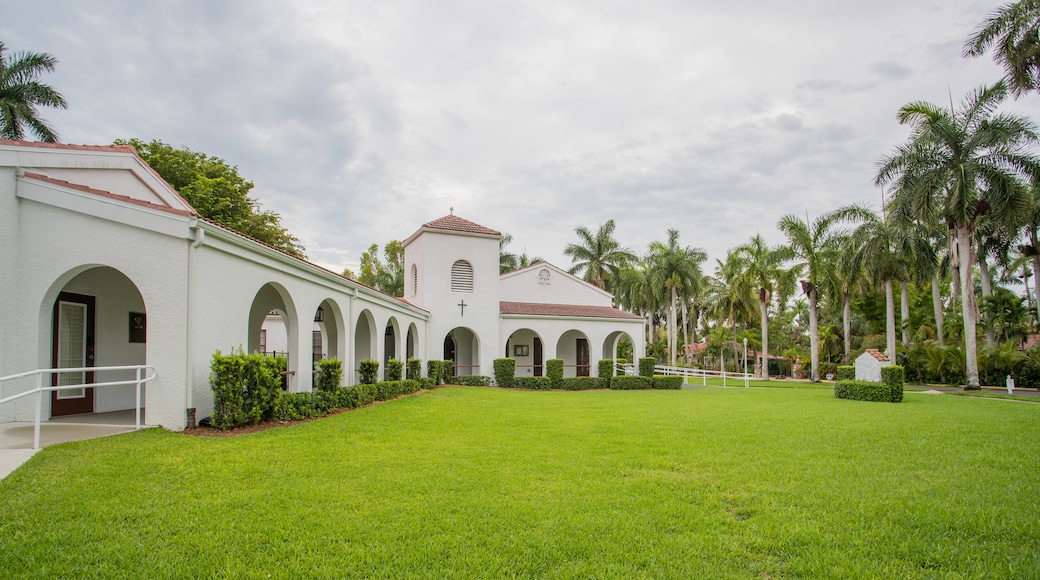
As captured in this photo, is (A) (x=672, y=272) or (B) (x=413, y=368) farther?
(A) (x=672, y=272)

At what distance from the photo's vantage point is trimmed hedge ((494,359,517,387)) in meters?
24.2

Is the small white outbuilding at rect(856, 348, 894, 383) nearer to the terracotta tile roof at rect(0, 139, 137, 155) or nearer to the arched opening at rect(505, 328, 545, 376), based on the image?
the arched opening at rect(505, 328, 545, 376)

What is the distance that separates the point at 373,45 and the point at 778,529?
530 inches

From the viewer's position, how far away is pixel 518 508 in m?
5.01

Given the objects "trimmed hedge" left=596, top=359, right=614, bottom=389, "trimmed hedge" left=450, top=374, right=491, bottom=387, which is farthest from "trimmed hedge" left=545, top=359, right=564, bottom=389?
"trimmed hedge" left=450, top=374, right=491, bottom=387

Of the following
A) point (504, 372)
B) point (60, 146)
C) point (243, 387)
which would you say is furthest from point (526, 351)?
point (60, 146)

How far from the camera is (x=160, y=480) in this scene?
5.55m

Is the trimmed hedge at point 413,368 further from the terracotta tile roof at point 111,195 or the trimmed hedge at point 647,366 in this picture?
the terracotta tile roof at point 111,195

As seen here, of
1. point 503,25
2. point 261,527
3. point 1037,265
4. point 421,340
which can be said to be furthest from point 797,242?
point 261,527

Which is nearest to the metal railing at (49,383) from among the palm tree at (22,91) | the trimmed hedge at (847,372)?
the palm tree at (22,91)

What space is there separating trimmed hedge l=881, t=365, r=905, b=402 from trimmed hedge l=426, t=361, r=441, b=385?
652 inches

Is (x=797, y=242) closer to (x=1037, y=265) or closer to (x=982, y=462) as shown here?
(x=1037, y=265)

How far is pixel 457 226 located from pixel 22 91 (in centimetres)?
1883

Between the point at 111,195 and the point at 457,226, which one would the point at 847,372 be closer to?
the point at 457,226
